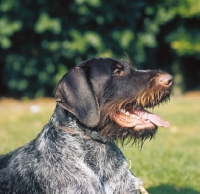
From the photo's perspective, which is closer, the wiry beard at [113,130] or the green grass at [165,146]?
the wiry beard at [113,130]

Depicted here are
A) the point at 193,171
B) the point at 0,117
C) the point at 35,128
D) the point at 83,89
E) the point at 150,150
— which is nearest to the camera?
the point at 83,89

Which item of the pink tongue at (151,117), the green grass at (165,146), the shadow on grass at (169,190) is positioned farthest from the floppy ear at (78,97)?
the shadow on grass at (169,190)

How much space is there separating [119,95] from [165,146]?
555cm

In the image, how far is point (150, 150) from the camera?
10016mm

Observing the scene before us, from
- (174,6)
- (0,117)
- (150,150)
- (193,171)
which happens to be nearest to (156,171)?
(193,171)

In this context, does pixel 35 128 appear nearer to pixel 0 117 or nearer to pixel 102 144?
pixel 0 117

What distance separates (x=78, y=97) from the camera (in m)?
5.09

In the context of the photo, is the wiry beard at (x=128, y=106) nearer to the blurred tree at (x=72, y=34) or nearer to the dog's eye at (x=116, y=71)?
the dog's eye at (x=116, y=71)

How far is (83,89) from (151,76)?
30.6 inches

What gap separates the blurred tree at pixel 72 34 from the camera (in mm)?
17656

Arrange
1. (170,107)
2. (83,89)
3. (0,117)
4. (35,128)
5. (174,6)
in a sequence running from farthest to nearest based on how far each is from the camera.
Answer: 1. (174,6)
2. (170,107)
3. (0,117)
4. (35,128)
5. (83,89)

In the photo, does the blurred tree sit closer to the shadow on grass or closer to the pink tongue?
the shadow on grass

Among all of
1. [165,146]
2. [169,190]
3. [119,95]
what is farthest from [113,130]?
[165,146]

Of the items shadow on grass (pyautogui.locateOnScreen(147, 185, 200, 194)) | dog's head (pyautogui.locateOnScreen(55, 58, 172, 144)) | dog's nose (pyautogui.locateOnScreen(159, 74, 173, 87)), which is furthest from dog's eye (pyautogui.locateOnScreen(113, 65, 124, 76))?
shadow on grass (pyautogui.locateOnScreen(147, 185, 200, 194))
